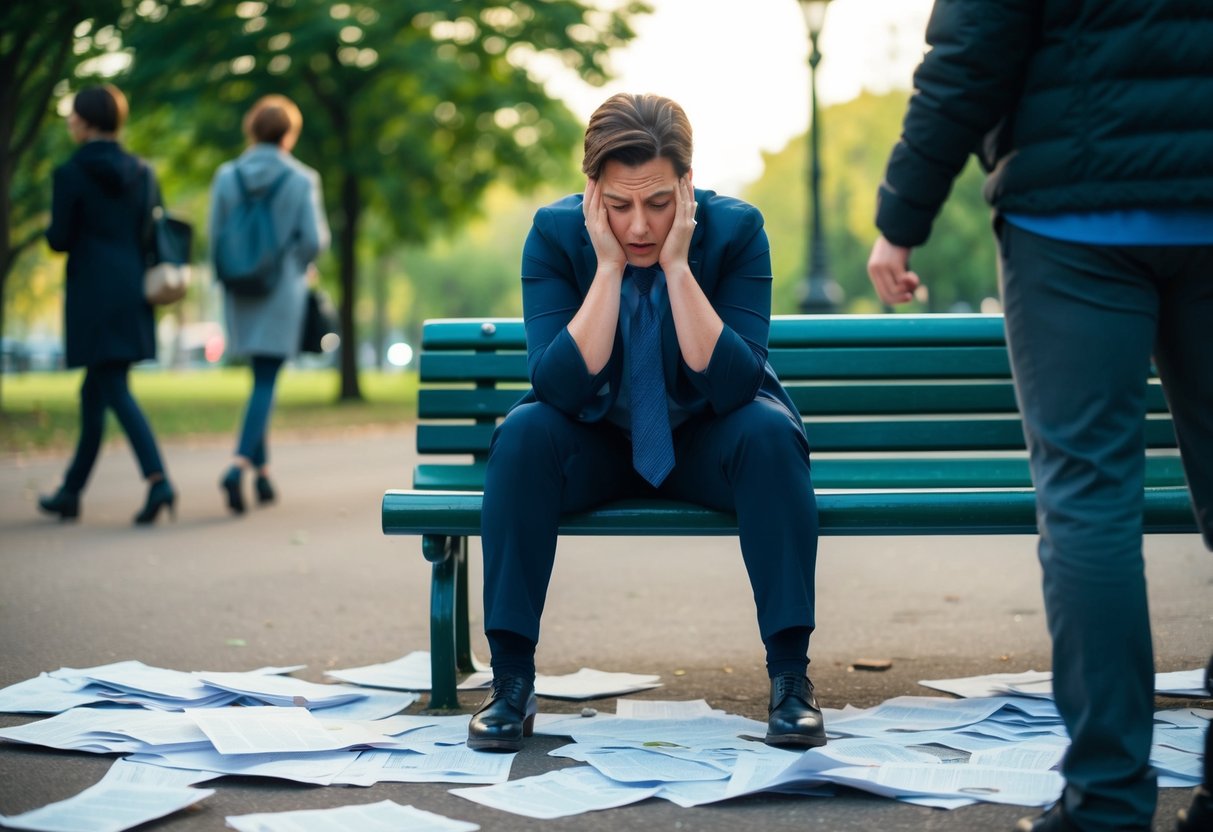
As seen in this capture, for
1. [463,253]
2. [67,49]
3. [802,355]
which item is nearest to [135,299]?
[802,355]

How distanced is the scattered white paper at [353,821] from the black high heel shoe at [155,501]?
555 cm

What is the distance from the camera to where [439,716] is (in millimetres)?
3979

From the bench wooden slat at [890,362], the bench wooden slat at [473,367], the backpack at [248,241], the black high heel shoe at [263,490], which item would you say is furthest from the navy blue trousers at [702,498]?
the black high heel shoe at [263,490]

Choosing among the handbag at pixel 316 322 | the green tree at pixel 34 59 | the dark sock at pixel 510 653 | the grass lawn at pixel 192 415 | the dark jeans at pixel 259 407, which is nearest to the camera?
the dark sock at pixel 510 653

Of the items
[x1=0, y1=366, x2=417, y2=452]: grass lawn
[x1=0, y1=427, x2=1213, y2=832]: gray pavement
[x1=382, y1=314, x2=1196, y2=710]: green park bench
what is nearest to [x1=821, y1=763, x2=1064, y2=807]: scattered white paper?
[x1=0, y1=427, x2=1213, y2=832]: gray pavement

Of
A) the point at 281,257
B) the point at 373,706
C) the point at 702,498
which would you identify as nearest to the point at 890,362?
the point at 702,498

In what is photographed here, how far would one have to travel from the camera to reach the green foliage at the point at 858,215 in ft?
148

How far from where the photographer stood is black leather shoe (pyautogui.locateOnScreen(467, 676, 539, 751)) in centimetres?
359

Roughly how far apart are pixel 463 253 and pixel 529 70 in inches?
1789

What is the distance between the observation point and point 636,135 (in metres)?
3.74

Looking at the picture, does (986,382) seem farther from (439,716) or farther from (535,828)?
(535,828)

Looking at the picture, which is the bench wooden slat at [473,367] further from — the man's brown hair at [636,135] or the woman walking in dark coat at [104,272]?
the woman walking in dark coat at [104,272]

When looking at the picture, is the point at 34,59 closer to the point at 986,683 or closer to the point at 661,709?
the point at 661,709

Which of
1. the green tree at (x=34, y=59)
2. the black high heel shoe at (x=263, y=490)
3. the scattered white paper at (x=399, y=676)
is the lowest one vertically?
the black high heel shoe at (x=263, y=490)
